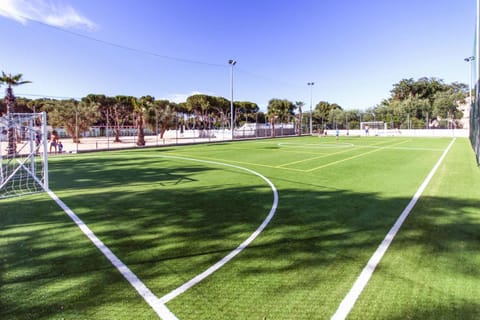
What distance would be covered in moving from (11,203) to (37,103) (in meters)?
75.1

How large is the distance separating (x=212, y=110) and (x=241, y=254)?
273 ft

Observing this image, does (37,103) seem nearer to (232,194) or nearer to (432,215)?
(232,194)

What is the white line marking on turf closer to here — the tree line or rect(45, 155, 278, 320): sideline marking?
rect(45, 155, 278, 320): sideline marking

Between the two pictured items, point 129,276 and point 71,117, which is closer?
point 129,276

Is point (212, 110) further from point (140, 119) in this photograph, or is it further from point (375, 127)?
point (140, 119)

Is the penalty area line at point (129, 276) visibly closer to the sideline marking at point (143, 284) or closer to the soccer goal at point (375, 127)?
the sideline marking at point (143, 284)

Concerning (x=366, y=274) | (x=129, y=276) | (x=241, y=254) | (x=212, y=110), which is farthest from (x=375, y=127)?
(x=129, y=276)

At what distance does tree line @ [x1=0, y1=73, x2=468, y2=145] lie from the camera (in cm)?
4262

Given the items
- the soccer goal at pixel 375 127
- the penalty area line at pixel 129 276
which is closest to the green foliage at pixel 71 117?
the penalty area line at pixel 129 276

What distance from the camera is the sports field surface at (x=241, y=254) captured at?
300 centimetres

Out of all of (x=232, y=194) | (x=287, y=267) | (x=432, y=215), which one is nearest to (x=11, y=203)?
(x=232, y=194)

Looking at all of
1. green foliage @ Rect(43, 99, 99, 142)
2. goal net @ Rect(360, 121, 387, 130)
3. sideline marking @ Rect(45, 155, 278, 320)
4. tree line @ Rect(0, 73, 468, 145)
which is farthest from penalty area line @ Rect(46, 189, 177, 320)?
goal net @ Rect(360, 121, 387, 130)

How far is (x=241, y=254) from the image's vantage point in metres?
4.20

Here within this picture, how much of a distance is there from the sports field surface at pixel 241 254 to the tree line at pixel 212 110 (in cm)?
2480
